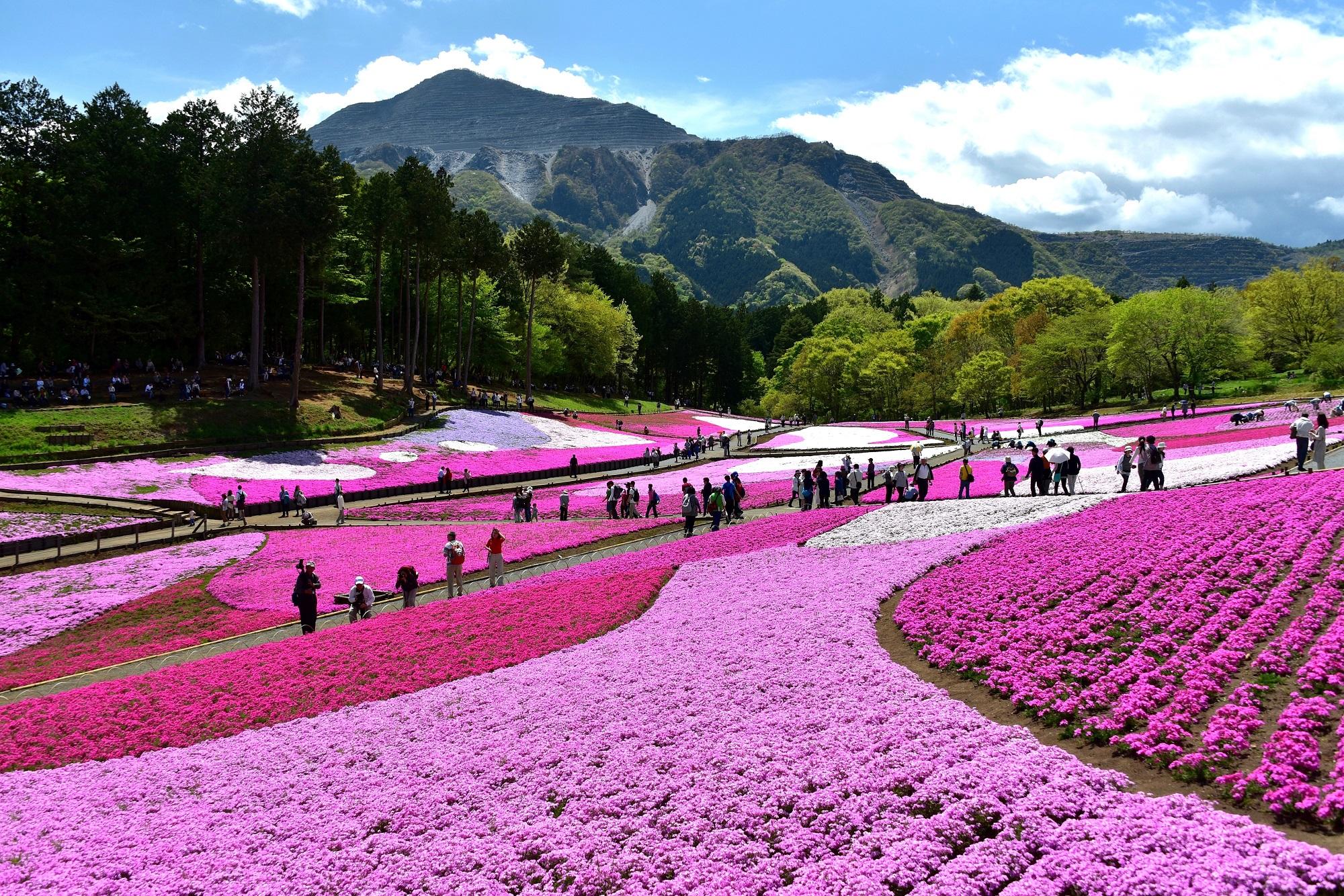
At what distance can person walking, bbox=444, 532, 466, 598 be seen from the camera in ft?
79.7

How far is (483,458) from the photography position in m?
56.4

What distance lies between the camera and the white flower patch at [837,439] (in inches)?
2514

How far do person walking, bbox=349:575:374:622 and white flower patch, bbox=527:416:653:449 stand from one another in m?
40.6

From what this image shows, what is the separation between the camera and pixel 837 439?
225 feet

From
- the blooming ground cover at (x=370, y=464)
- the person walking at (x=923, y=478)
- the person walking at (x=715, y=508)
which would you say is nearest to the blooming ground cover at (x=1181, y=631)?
the person walking at (x=923, y=478)

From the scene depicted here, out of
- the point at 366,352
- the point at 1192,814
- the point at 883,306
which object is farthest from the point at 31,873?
the point at 883,306

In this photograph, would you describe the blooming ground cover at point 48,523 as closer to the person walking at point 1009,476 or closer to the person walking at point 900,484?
the person walking at point 900,484

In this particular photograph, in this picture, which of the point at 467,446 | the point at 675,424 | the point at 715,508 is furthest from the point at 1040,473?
the point at 675,424

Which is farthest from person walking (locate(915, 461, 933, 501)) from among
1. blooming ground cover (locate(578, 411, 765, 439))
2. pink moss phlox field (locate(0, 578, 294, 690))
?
blooming ground cover (locate(578, 411, 765, 439))

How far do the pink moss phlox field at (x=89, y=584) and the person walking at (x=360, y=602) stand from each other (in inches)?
350

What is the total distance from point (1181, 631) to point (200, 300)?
67700 mm

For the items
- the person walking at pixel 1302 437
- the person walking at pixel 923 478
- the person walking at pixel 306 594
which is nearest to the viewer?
the person walking at pixel 306 594

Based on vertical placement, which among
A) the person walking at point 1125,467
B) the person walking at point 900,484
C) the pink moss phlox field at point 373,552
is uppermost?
the person walking at point 1125,467

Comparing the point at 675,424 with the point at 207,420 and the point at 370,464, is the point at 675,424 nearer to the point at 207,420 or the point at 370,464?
the point at 370,464
